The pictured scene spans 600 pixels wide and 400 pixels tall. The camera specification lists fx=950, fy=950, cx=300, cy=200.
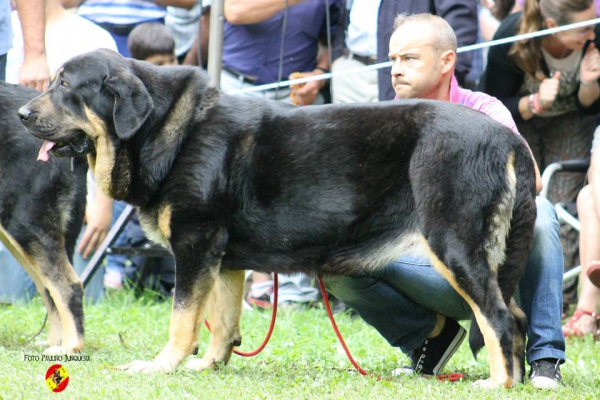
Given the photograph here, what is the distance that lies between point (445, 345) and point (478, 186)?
113cm

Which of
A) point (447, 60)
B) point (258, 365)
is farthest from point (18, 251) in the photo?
point (447, 60)

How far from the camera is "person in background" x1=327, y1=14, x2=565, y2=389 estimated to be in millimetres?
4410

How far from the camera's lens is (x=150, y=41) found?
7.83 m

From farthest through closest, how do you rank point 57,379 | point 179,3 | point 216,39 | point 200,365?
point 179,3 → point 216,39 → point 200,365 → point 57,379

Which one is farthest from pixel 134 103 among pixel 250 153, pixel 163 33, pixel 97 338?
→ pixel 163 33

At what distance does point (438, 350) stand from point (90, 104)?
2131 mm

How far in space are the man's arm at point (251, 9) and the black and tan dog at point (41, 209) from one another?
108 inches

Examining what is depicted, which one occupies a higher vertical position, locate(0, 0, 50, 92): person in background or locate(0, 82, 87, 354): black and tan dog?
locate(0, 0, 50, 92): person in background

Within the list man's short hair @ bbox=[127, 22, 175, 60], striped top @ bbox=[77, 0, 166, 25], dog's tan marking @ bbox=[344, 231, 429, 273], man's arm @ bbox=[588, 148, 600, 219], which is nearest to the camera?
dog's tan marking @ bbox=[344, 231, 429, 273]

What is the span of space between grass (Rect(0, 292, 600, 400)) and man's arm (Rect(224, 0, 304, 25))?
237cm

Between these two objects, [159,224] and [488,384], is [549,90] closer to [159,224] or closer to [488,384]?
[488,384]

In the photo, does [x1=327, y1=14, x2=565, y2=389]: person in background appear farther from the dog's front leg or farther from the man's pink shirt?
the dog's front leg

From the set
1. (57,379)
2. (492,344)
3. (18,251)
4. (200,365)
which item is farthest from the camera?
(18,251)

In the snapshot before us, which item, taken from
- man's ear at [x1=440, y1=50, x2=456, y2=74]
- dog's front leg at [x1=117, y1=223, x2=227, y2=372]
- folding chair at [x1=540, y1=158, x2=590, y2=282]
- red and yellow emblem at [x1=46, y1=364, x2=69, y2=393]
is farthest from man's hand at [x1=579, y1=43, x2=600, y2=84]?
red and yellow emblem at [x1=46, y1=364, x2=69, y2=393]
